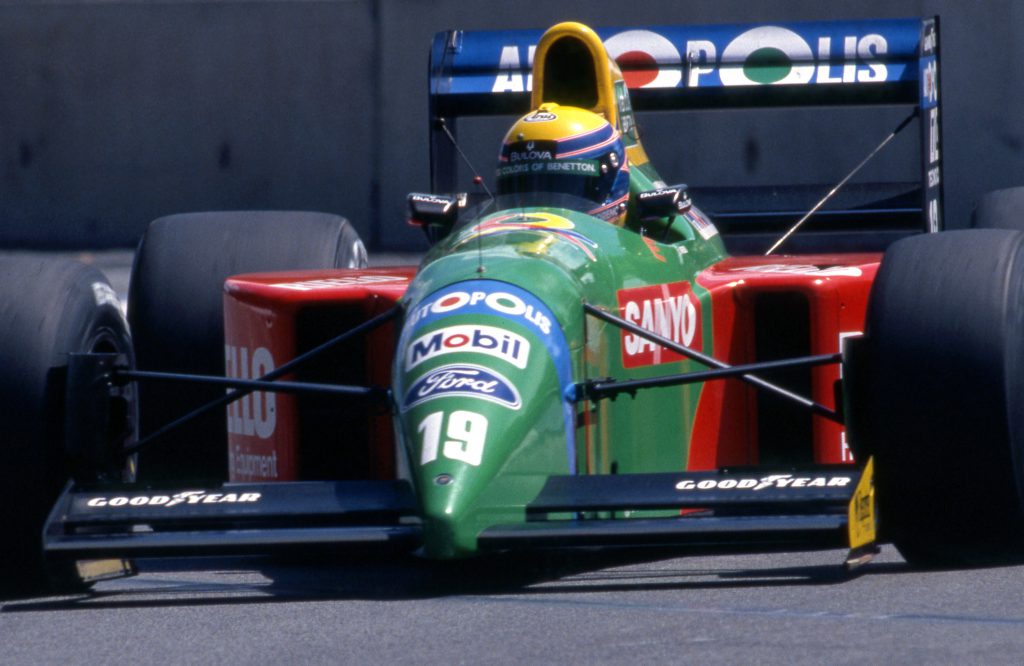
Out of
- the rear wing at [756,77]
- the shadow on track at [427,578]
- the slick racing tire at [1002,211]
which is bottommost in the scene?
the shadow on track at [427,578]

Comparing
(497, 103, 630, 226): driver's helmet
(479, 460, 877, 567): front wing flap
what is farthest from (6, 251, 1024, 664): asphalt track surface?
(497, 103, 630, 226): driver's helmet

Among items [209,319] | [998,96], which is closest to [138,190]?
[998,96]

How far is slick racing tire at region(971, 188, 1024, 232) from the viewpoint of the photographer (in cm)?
733

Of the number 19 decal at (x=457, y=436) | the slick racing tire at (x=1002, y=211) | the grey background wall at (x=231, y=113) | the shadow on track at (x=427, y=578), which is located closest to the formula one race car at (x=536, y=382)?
the number 19 decal at (x=457, y=436)

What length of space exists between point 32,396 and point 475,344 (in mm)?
1144

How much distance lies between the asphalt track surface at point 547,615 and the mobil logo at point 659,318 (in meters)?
0.57

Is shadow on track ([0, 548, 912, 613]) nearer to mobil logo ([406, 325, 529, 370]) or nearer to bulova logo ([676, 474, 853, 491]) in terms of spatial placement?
bulova logo ([676, 474, 853, 491])

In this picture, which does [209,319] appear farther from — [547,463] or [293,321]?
[547,463]

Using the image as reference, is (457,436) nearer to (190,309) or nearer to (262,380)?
(262,380)

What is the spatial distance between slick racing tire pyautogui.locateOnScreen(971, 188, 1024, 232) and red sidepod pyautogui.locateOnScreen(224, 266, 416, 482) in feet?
7.59

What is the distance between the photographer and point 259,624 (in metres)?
4.47

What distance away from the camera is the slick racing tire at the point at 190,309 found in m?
6.63

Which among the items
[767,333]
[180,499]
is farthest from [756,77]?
[180,499]

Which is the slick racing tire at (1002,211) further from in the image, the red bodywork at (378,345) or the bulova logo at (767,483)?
the bulova logo at (767,483)
